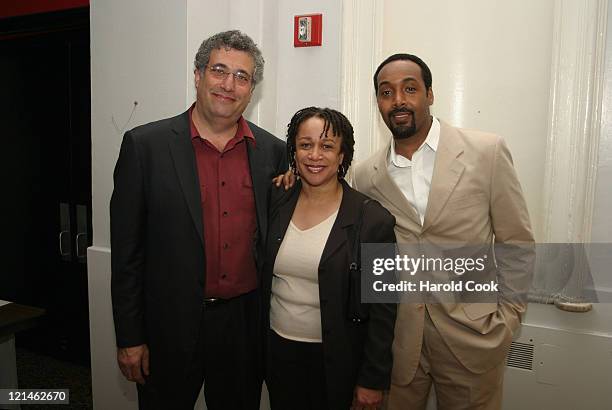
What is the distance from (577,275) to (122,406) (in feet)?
8.23

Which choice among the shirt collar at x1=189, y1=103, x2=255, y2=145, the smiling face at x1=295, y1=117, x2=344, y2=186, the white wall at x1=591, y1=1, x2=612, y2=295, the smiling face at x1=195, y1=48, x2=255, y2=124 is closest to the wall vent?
the white wall at x1=591, y1=1, x2=612, y2=295

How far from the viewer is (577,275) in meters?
2.10

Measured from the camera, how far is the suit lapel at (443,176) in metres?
1.60

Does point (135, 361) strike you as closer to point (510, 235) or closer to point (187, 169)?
point (187, 169)

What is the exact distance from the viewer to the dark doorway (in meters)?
3.37

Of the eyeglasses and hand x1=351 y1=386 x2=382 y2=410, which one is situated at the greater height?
the eyeglasses

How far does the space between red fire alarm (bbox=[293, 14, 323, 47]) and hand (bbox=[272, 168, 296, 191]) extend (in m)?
1.00

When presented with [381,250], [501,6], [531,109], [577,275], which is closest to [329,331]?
[381,250]

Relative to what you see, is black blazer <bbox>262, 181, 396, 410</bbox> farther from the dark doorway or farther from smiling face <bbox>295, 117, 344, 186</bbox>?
the dark doorway

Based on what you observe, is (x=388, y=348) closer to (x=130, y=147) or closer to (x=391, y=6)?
(x=130, y=147)

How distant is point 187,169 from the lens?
1.68 metres

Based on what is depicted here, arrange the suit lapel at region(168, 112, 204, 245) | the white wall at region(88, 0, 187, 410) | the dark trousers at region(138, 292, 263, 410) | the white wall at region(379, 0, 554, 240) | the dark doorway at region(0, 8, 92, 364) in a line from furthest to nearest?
the dark doorway at region(0, 8, 92, 364) → the white wall at region(88, 0, 187, 410) → the white wall at region(379, 0, 554, 240) → the dark trousers at region(138, 292, 263, 410) → the suit lapel at region(168, 112, 204, 245)

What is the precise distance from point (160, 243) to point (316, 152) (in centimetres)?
65

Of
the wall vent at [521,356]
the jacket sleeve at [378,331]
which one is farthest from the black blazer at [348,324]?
the wall vent at [521,356]
